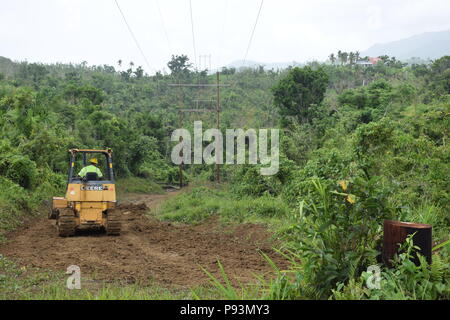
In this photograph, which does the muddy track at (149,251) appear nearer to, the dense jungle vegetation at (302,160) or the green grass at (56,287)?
the green grass at (56,287)

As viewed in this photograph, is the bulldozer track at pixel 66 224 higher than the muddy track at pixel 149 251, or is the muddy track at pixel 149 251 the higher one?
the bulldozer track at pixel 66 224

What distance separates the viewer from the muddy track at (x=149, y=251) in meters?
8.24

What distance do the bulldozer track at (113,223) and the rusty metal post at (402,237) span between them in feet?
27.7

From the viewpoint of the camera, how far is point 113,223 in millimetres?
12008

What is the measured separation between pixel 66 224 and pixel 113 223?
115 centimetres

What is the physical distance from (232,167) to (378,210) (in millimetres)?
22152

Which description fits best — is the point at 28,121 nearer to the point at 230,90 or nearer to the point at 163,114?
the point at 163,114

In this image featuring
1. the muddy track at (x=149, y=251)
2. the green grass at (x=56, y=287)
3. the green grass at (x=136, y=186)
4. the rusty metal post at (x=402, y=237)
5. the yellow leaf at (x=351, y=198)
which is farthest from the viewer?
the green grass at (x=136, y=186)

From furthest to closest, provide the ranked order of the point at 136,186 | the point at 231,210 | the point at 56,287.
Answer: the point at 136,186 < the point at 231,210 < the point at 56,287

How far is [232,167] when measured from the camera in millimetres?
27188

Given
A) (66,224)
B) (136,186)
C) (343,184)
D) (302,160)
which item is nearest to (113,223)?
(66,224)

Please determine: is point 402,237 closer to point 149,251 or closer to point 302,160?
point 149,251

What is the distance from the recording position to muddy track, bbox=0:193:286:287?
824cm

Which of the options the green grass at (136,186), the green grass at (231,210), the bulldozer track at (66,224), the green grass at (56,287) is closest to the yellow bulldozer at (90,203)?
the bulldozer track at (66,224)
